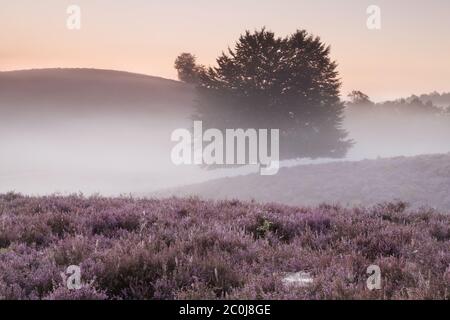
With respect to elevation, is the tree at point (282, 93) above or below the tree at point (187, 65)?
below

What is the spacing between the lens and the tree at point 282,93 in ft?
139

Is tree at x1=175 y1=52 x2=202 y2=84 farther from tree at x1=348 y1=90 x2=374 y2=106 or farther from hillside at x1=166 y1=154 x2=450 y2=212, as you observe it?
hillside at x1=166 y1=154 x2=450 y2=212

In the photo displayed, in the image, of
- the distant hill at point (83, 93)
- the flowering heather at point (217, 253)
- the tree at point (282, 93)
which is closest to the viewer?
the flowering heather at point (217, 253)

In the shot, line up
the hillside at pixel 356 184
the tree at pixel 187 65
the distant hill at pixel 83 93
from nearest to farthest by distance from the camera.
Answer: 1. the hillside at pixel 356 184
2. the distant hill at pixel 83 93
3. the tree at pixel 187 65

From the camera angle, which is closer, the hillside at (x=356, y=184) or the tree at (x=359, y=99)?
the hillside at (x=356, y=184)

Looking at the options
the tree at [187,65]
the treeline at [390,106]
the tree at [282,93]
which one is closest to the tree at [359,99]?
the treeline at [390,106]

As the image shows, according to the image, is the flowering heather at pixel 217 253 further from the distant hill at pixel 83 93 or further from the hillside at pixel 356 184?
the distant hill at pixel 83 93

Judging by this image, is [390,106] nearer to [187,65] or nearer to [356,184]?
[187,65]

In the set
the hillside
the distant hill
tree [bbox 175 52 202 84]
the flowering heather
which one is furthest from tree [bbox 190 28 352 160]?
tree [bbox 175 52 202 84]

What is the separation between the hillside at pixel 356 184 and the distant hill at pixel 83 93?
52856mm

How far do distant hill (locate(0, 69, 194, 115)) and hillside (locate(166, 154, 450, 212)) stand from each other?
52.9 meters

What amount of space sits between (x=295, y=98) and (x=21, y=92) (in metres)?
58.1
